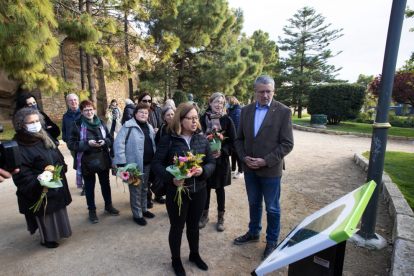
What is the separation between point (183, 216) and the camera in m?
2.27

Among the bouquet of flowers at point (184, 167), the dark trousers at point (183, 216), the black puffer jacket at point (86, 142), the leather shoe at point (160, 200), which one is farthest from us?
the leather shoe at point (160, 200)

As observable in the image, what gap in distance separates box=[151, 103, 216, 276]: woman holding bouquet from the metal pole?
6.46 feet

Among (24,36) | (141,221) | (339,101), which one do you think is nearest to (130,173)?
(141,221)

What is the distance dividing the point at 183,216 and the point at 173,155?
63 centimetres

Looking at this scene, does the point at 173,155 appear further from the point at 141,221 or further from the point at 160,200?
the point at 160,200

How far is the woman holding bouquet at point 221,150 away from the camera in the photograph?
310 centimetres

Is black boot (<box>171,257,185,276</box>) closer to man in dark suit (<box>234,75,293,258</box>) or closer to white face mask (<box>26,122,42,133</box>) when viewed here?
man in dark suit (<box>234,75,293,258</box>)

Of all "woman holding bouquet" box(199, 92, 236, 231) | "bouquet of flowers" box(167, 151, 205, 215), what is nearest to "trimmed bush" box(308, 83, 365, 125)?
"woman holding bouquet" box(199, 92, 236, 231)

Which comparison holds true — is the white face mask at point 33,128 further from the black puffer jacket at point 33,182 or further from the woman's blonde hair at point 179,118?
the woman's blonde hair at point 179,118

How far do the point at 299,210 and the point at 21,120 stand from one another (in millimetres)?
4091

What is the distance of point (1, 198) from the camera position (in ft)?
14.2

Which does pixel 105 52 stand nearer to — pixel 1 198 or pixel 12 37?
pixel 12 37

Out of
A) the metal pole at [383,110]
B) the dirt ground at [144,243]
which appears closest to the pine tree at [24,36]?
the dirt ground at [144,243]

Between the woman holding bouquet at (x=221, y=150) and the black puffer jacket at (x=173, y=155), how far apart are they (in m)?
0.62
